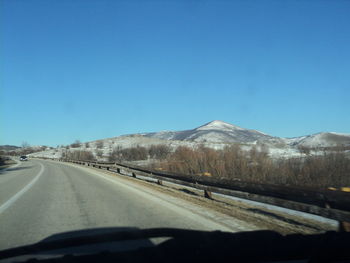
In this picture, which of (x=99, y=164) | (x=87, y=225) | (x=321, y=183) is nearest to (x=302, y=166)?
(x=321, y=183)

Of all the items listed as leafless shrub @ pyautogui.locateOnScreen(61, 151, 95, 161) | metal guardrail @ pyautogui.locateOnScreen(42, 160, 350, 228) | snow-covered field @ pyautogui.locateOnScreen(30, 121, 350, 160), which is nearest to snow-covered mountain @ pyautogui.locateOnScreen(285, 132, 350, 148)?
snow-covered field @ pyautogui.locateOnScreen(30, 121, 350, 160)

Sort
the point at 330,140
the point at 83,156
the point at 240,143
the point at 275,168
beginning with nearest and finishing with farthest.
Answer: the point at 275,168
the point at 330,140
the point at 240,143
the point at 83,156

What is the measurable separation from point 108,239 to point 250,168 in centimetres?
1482

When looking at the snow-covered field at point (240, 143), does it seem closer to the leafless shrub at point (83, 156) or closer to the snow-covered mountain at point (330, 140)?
the snow-covered mountain at point (330, 140)

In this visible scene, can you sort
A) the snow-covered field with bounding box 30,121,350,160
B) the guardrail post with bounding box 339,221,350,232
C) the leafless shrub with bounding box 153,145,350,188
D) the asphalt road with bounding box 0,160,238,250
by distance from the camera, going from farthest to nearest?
the snow-covered field with bounding box 30,121,350,160 → the leafless shrub with bounding box 153,145,350,188 → the asphalt road with bounding box 0,160,238,250 → the guardrail post with bounding box 339,221,350,232

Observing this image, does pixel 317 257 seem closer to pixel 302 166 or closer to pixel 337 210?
pixel 337 210

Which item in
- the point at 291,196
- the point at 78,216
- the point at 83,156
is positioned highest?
the point at 83,156

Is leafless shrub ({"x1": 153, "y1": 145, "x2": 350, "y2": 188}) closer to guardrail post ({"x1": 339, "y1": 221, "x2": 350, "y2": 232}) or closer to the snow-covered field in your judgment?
the snow-covered field

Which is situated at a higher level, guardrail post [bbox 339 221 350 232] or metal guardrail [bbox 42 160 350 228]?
metal guardrail [bbox 42 160 350 228]

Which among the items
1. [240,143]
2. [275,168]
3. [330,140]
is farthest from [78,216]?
[240,143]

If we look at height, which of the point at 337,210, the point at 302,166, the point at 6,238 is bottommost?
the point at 6,238

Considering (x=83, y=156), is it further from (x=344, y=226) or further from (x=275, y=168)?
(x=344, y=226)

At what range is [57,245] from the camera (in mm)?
4742

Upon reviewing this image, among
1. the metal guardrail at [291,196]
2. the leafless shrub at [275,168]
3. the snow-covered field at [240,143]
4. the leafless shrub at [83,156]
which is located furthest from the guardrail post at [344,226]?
the leafless shrub at [83,156]
